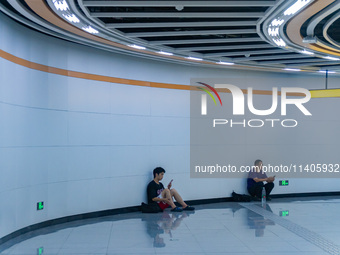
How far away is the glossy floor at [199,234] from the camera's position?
6.79 m

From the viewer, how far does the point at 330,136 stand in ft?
43.0

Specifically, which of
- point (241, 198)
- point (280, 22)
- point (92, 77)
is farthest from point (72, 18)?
point (241, 198)

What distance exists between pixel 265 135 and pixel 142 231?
5533 mm

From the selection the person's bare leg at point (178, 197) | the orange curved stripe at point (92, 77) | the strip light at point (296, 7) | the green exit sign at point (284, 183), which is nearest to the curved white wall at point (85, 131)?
the orange curved stripe at point (92, 77)

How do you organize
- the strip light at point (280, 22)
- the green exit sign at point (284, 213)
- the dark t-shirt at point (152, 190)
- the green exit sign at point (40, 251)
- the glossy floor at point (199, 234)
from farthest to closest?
1. the dark t-shirt at point (152, 190)
2. the green exit sign at point (284, 213)
3. the glossy floor at point (199, 234)
4. the green exit sign at point (40, 251)
5. the strip light at point (280, 22)

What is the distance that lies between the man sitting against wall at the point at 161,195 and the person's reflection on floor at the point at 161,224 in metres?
0.21

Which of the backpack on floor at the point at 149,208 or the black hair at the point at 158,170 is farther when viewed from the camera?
the black hair at the point at 158,170

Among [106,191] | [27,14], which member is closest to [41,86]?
[27,14]

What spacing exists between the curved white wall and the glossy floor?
0.56m

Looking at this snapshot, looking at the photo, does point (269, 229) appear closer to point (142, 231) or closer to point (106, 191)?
point (142, 231)

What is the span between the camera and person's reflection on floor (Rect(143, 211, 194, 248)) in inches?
296

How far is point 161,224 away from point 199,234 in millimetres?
1131

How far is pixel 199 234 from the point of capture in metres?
7.91

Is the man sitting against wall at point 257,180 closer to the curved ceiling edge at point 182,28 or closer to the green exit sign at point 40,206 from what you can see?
the curved ceiling edge at point 182,28
